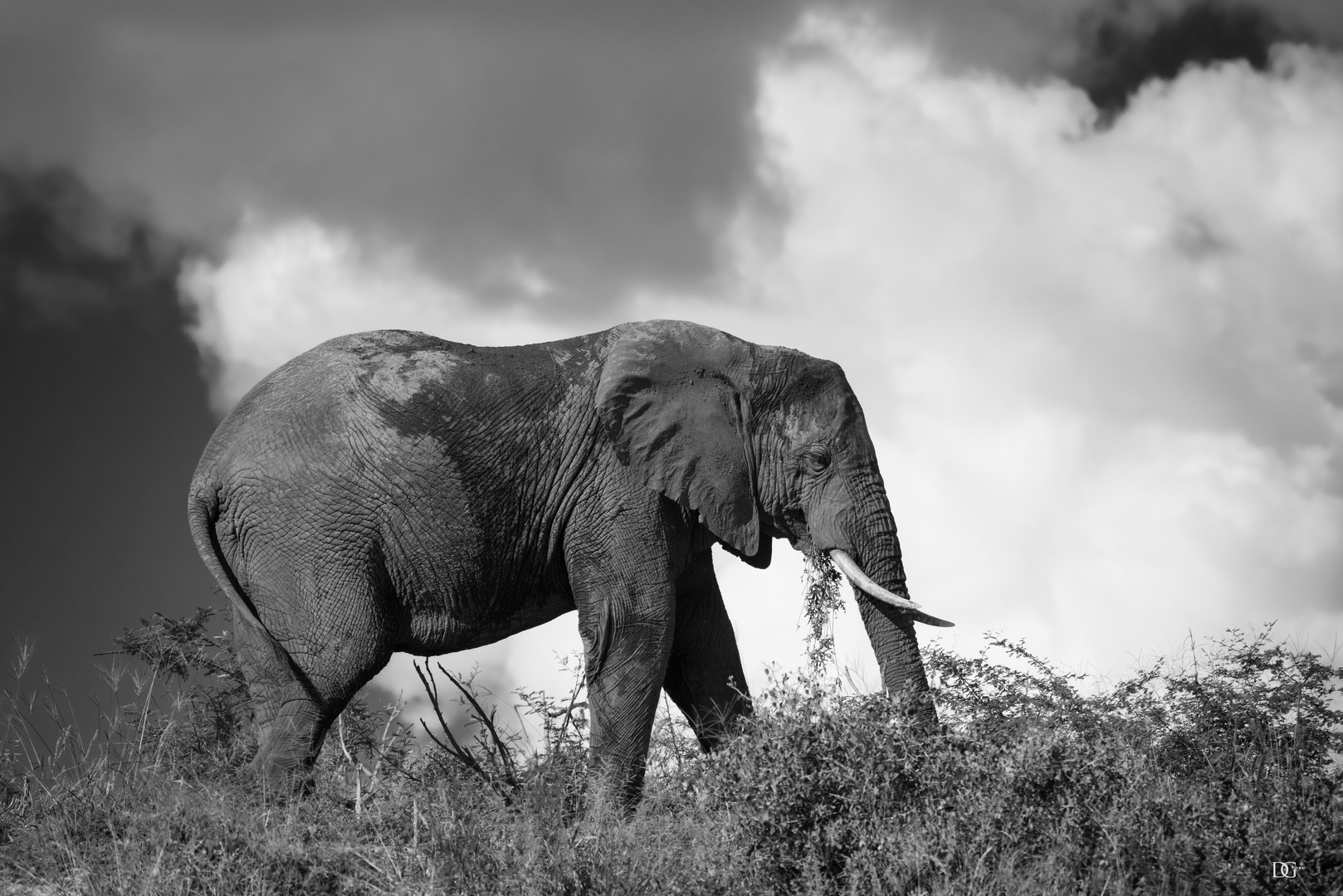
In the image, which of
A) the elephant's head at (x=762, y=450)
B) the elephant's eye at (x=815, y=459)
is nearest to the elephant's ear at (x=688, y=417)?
the elephant's head at (x=762, y=450)

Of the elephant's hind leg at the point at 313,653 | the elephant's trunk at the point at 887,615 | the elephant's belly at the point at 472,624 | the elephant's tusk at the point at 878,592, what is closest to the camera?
the elephant's hind leg at the point at 313,653

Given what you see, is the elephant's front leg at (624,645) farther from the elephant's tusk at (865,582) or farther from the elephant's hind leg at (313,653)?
the elephant's hind leg at (313,653)

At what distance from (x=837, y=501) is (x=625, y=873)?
157 inches

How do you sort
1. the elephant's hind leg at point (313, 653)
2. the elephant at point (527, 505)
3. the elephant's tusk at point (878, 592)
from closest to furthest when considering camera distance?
1. the elephant's hind leg at point (313, 653)
2. the elephant at point (527, 505)
3. the elephant's tusk at point (878, 592)

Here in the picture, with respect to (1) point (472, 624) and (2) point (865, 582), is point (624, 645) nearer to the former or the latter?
(1) point (472, 624)

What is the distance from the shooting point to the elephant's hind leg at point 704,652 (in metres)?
11.6

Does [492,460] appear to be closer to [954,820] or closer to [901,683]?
[901,683]

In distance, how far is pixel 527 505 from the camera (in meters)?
10.8

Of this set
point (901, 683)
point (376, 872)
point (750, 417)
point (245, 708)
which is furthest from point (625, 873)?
point (245, 708)

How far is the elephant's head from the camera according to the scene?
1096cm

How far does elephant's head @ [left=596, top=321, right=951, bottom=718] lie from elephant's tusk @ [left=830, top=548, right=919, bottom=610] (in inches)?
0.5
